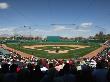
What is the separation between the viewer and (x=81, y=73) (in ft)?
27.5

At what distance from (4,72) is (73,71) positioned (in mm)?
2131

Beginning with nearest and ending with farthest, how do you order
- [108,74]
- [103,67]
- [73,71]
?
1. [108,74]
2. [103,67]
3. [73,71]

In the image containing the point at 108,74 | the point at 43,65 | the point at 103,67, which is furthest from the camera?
the point at 43,65

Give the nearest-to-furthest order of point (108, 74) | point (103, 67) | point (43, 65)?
point (108, 74) < point (103, 67) < point (43, 65)

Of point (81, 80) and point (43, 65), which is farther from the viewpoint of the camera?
point (43, 65)

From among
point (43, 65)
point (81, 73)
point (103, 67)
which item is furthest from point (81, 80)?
point (43, 65)

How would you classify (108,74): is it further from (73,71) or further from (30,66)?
(30,66)

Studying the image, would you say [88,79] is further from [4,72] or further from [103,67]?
[4,72]

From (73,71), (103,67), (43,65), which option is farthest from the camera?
(43,65)

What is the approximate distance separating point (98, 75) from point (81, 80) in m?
0.51

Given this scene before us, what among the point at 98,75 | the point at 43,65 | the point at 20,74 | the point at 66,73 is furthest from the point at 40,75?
the point at 43,65

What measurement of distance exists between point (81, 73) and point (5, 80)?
221 centimetres

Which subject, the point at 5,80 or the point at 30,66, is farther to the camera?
the point at 30,66

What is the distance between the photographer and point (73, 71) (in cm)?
911
